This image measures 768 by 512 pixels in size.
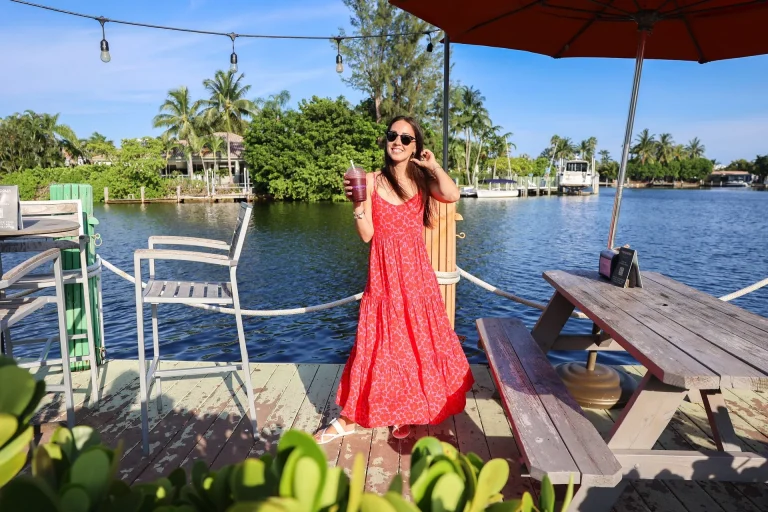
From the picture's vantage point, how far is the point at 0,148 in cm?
4278

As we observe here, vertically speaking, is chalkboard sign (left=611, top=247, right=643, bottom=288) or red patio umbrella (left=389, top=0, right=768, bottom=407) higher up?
red patio umbrella (left=389, top=0, right=768, bottom=407)

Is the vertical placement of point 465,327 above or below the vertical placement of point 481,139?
below

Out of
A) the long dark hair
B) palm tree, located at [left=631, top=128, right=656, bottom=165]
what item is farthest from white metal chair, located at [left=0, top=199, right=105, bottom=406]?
palm tree, located at [left=631, top=128, right=656, bottom=165]

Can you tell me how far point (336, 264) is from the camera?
1495 cm

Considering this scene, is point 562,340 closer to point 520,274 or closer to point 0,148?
point 520,274

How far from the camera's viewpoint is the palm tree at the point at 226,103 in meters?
41.6

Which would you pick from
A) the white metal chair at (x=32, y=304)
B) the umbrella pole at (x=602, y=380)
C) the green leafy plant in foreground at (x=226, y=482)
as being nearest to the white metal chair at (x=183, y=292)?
the white metal chair at (x=32, y=304)

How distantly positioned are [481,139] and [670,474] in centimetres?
6185

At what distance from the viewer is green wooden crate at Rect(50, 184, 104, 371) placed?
365 centimetres

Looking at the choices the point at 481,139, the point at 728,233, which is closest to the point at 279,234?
the point at 728,233

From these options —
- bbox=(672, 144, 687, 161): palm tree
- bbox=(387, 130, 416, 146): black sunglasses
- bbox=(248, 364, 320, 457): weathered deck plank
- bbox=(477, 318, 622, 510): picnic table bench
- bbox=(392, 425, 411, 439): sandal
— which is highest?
bbox=(672, 144, 687, 161): palm tree

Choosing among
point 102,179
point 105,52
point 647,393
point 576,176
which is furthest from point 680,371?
point 576,176

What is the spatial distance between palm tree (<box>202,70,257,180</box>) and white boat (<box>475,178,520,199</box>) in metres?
24.2

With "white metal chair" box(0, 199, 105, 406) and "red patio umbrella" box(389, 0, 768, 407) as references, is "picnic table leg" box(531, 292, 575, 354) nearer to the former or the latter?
"red patio umbrella" box(389, 0, 768, 407)
